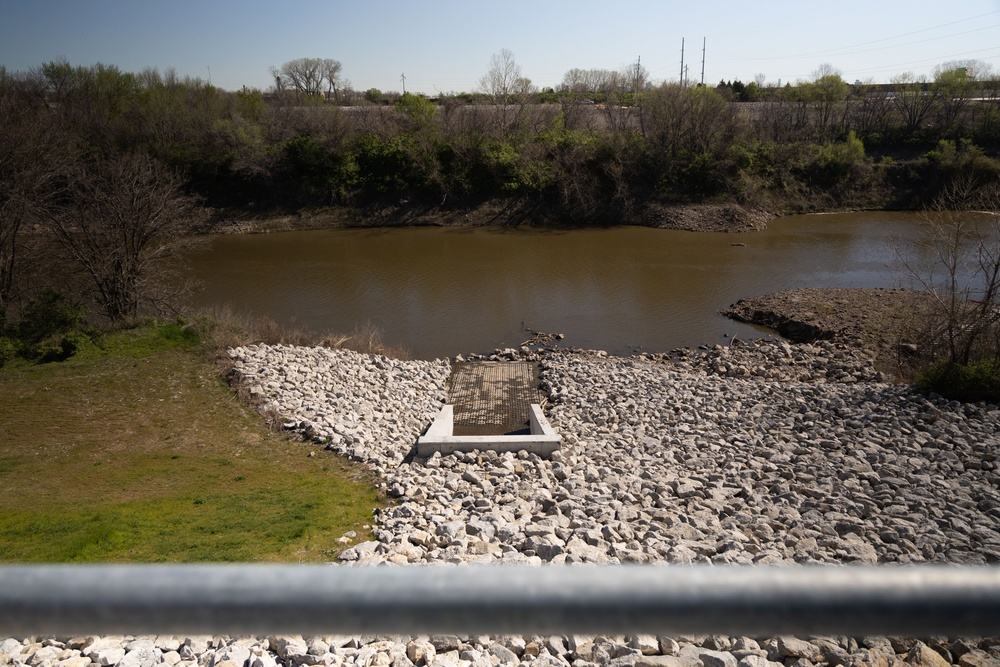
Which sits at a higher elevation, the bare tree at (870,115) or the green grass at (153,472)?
the bare tree at (870,115)

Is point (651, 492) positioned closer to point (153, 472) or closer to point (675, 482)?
point (675, 482)

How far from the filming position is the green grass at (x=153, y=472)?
769cm

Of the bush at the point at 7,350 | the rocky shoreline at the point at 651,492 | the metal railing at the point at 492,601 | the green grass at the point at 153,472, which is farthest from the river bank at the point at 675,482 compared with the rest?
the bush at the point at 7,350

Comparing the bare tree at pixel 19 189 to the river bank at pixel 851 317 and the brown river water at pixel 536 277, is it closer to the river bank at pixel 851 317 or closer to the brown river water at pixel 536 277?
the brown river water at pixel 536 277

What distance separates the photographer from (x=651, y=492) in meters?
9.48

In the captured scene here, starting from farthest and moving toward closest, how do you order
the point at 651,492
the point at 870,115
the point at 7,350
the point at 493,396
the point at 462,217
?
the point at 870,115 < the point at 462,217 < the point at 493,396 < the point at 7,350 < the point at 651,492

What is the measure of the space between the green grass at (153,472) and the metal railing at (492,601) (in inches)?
277

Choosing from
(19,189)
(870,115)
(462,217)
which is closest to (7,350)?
(19,189)

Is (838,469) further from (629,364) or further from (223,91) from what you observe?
(223,91)

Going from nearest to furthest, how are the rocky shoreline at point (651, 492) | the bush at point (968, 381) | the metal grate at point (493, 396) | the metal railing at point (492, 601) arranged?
the metal railing at point (492, 601) → the rocky shoreline at point (651, 492) → the bush at point (968, 381) → the metal grate at point (493, 396)

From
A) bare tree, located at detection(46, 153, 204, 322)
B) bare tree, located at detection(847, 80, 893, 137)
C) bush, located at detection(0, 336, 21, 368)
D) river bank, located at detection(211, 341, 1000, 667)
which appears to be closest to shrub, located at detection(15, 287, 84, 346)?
bush, located at detection(0, 336, 21, 368)

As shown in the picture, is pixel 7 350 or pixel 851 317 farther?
pixel 851 317

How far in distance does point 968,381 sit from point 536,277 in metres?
17.8

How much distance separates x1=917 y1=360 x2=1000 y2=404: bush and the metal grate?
8.23 m
